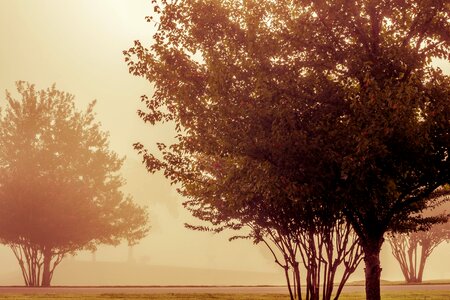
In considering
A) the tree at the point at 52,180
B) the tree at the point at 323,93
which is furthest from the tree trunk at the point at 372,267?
the tree at the point at 52,180

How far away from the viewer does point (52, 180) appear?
27875 mm

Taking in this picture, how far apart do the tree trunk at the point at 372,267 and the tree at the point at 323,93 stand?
0.9 inches

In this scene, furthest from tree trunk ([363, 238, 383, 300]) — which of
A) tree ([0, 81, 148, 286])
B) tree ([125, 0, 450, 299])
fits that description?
tree ([0, 81, 148, 286])

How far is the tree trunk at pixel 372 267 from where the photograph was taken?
427 inches

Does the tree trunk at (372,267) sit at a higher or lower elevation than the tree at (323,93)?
lower

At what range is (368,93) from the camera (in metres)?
9.39

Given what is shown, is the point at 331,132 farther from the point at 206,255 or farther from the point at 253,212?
the point at 206,255

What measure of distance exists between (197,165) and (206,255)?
3755 inches

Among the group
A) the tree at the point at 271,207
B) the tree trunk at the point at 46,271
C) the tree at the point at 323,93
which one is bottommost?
the tree trunk at the point at 46,271

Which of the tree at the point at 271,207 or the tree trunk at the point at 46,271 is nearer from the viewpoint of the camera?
the tree at the point at 271,207

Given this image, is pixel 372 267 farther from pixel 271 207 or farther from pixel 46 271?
pixel 46 271

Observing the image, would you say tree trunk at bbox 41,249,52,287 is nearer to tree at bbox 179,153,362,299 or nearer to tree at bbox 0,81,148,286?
tree at bbox 0,81,148,286

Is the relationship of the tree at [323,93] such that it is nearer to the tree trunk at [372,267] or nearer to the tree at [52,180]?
the tree trunk at [372,267]

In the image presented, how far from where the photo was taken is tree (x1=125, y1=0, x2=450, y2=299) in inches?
350
